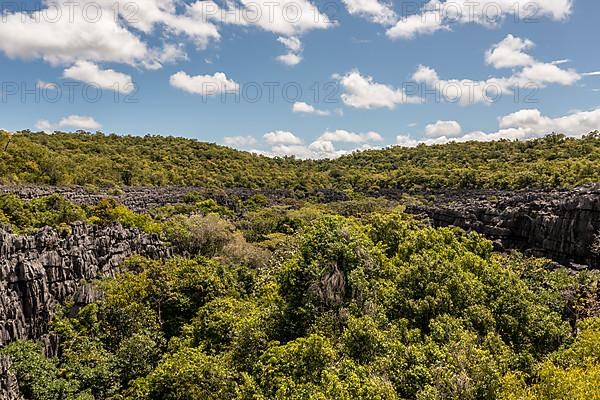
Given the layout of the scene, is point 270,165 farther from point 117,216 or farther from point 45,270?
point 45,270

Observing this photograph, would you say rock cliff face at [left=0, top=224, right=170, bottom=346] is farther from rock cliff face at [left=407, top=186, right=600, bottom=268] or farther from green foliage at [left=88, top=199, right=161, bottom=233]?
rock cliff face at [left=407, top=186, right=600, bottom=268]

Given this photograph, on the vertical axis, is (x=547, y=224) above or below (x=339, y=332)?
above

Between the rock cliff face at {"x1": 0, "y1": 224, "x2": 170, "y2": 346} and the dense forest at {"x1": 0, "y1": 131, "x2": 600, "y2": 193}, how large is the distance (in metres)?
37.9

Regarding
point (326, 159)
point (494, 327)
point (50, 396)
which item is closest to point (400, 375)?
point (494, 327)

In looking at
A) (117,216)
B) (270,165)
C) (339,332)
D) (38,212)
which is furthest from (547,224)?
(270,165)

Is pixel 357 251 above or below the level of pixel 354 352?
above

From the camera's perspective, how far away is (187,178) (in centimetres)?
10862

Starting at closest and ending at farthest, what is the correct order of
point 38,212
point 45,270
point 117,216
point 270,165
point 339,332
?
point 339,332 < point 45,270 < point 38,212 < point 117,216 < point 270,165

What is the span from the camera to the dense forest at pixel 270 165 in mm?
76312

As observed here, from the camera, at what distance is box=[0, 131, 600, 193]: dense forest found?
7631 centimetres

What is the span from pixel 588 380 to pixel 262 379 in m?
9.25

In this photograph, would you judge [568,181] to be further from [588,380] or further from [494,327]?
[588,380]

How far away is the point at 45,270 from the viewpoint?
993 inches

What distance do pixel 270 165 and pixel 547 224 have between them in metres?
111
